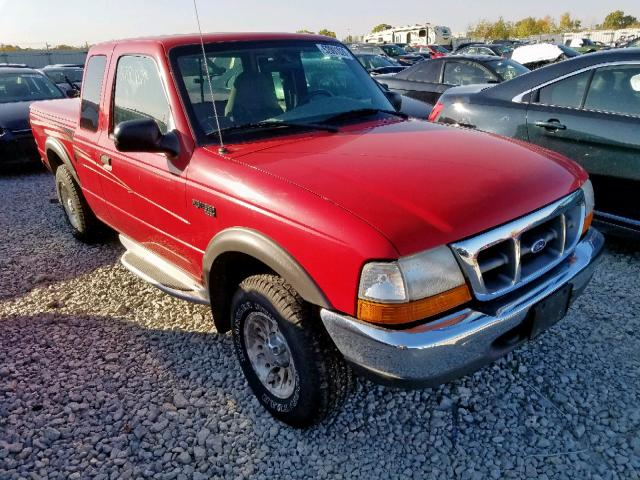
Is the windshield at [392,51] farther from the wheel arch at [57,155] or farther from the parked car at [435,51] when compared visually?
the wheel arch at [57,155]

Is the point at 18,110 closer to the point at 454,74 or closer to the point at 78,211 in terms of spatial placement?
the point at 78,211

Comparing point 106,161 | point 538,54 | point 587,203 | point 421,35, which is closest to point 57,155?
point 106,161

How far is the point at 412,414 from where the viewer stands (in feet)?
8.63

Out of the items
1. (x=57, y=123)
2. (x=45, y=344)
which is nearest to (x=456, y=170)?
(x=45, y=344)

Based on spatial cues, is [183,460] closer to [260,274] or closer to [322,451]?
[322,451]

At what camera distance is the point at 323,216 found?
1.99 meters

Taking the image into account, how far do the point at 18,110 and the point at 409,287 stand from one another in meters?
8.17

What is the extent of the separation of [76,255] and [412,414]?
3.63m

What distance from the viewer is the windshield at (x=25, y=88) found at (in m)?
8.62

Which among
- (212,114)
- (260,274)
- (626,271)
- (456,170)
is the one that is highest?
(212,114)

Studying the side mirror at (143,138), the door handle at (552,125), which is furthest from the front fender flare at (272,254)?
the door handle at (552,125)

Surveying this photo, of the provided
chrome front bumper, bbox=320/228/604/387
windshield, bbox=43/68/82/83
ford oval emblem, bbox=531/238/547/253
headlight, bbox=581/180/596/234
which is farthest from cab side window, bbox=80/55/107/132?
windshield, bbox=43/68/82/83

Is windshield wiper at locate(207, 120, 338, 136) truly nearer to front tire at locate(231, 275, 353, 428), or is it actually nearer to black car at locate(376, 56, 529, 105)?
front tire at locate(231, 275, 353, 428)

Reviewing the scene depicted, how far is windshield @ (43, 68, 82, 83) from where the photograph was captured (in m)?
14.4
